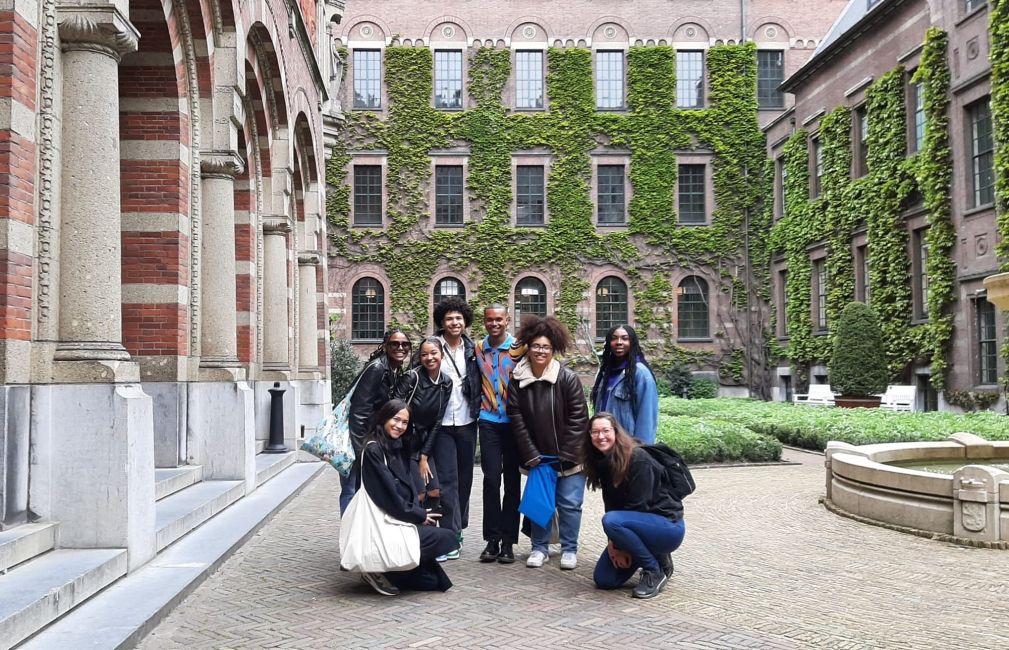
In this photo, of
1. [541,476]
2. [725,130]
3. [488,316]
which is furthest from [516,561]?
[725,130]

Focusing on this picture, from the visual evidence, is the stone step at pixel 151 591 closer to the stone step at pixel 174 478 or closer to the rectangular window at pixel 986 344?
the stone step at pixel 174 478

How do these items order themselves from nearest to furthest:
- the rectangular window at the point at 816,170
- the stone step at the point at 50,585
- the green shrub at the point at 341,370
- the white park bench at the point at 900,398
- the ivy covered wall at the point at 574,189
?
1. the stone step at the point at 50,585
2. the white park bench at the point at 900,398
3. the green shrub at the point at 341,370
4. the rectangular window at the point at 816,170
5. the ivy covered wall at the point at 574,189

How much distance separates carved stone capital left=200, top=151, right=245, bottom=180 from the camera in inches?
412

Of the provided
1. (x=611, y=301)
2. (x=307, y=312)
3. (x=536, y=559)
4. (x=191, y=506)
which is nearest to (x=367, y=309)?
(x=611, y=301)

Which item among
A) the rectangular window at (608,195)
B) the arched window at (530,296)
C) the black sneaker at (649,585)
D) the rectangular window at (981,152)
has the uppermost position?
the rectangular window at (608,195)

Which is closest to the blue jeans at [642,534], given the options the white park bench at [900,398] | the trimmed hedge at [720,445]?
the trimmed hedge at [720,445]

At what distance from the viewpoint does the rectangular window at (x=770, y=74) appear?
3409 cm

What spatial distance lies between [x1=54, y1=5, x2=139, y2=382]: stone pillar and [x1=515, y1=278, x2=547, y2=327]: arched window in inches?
1040

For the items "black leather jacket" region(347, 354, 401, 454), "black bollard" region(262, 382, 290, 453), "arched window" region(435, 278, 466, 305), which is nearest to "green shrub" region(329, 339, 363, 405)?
"arched window" region(435, 278, 466, 305)

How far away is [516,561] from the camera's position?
732 centimetres

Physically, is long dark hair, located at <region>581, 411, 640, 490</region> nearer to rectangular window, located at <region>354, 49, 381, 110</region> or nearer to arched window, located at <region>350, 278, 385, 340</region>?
arched window, located at <region>350, 278, 385, 340</region>

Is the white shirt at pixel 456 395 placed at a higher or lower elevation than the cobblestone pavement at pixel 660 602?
higher

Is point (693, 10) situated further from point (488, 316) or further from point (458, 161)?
point (488, 316)

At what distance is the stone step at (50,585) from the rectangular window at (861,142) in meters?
24.3
